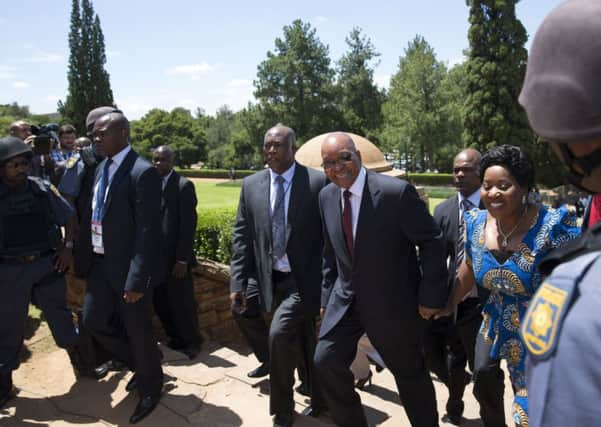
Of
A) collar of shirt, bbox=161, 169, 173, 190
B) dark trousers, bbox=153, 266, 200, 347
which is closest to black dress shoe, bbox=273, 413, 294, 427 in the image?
dark trousers, bbox=153, 266, 200, 347

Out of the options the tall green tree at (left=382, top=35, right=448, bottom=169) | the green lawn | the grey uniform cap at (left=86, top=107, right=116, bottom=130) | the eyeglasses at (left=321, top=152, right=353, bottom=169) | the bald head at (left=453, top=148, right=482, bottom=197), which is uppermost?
the tall green tree at (left=382, top=35, right=448, bottom=169)

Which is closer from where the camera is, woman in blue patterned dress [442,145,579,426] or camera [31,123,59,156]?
woman in blue patterned dress [442,145,579,426]

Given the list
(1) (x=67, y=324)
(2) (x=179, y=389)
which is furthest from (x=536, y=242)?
(1) (x=67, y=324)

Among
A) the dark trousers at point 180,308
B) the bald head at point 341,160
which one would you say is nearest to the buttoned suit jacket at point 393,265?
the bald head at point 341,160

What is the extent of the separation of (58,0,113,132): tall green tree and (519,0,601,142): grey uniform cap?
50.1 metres

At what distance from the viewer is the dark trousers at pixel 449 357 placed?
13.0 ft

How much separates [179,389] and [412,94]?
108ft

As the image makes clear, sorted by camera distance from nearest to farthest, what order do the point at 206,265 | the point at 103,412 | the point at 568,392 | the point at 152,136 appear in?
the point at 568,392
the point at 103,412
the point at 206,265
the point at 152,136

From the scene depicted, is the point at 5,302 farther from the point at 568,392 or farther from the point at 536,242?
the point at 568,392

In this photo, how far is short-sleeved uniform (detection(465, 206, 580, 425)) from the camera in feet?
9.33

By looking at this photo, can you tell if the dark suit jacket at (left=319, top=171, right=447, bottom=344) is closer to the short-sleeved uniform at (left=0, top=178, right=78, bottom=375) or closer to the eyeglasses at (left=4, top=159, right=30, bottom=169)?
the short-sleeved uniform at (left=0, top=178, right=78, bottom=375)

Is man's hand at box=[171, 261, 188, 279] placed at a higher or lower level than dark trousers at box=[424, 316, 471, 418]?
higher

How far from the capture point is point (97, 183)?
4.13 metres

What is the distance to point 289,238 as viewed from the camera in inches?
161
